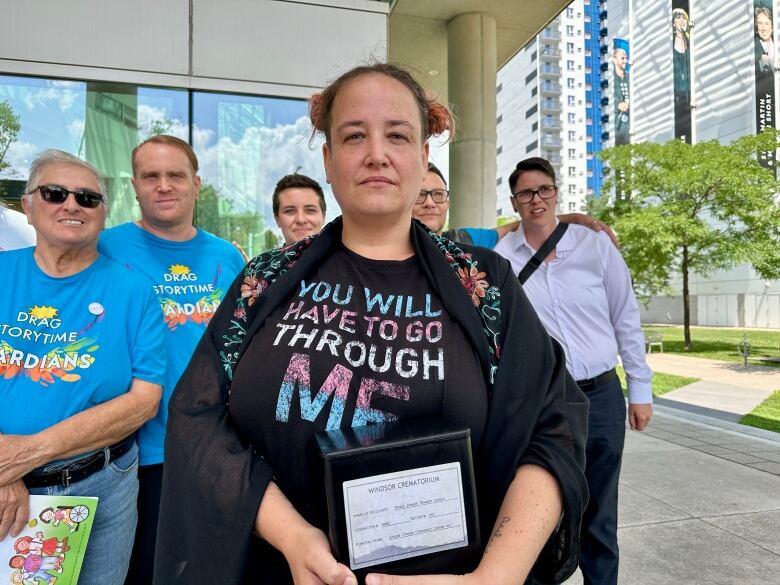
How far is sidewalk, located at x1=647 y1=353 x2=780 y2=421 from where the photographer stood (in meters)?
9.57

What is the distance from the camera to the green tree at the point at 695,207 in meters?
18.1

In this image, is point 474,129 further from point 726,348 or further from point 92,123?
point 726,348

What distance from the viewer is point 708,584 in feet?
11.1

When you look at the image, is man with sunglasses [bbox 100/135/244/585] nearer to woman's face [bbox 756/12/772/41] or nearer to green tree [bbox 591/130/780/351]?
green tree [bbox 591/130/780/351]

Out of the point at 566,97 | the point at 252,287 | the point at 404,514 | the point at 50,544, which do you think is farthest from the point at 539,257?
the point at 566,97

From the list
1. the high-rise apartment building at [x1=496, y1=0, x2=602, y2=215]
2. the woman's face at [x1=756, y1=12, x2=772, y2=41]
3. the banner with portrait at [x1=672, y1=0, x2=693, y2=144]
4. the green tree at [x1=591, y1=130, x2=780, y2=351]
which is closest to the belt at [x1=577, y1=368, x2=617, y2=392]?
the green tree at [x1=591, y1=130, x2=780, y2=351]

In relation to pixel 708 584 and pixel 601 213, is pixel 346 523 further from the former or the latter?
pixel 601 213

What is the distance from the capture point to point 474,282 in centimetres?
129

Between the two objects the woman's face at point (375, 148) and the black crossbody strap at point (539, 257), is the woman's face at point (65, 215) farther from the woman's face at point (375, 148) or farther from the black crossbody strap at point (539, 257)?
the black crossbody strap at point (539, 257)

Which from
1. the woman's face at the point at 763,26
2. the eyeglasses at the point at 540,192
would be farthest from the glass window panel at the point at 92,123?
the woman's face at the point at 763,26

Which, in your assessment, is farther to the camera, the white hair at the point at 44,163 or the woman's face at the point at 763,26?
the woman's face at the point at 763,26

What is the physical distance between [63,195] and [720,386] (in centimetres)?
1326

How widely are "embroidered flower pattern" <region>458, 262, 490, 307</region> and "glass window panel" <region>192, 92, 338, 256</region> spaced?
16.3 ft

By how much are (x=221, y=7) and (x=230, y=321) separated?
5868 millimetres
